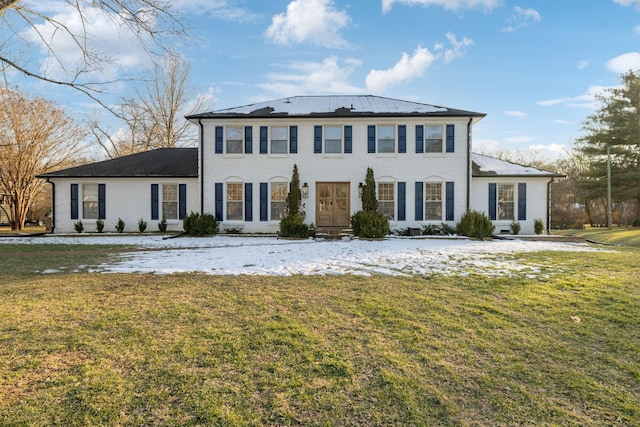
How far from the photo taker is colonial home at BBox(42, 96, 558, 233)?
53.7ft

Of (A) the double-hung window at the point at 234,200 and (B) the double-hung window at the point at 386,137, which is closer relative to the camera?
(B) the double-hung window at the point at 386,137

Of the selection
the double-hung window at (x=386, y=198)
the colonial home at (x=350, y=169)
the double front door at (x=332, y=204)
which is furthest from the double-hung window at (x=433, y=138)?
the double front door at (x=332, y=204)

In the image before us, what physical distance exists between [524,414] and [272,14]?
14.1m

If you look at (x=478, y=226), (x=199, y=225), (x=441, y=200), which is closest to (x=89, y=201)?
(x=199, y=225)

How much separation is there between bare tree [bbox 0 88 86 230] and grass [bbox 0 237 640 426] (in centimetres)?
2347

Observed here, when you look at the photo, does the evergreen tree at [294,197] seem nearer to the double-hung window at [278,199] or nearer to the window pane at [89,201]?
the double-hung window at [278,199]

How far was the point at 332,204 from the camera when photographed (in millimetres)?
16609

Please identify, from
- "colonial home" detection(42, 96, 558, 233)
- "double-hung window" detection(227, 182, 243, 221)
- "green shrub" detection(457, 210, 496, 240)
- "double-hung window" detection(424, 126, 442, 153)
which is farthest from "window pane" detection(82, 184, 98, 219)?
"green shrub" detection(457, 210, 496, 240)

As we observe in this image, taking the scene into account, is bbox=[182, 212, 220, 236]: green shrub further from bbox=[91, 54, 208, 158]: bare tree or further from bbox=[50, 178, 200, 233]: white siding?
bbox=[91, 54, 208, 158]: bare tree

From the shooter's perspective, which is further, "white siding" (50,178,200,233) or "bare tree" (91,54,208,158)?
"bare tree" (91,54,208,158)

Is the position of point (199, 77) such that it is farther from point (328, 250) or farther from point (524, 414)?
Result: point (524, 414)

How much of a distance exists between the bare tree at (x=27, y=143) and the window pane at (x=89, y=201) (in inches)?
352

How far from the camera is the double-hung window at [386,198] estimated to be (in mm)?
16500

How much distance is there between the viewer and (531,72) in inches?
648
